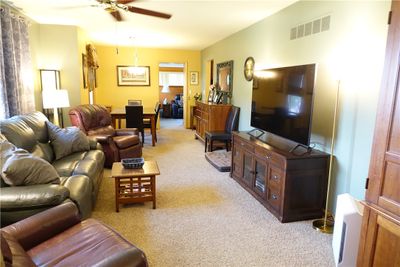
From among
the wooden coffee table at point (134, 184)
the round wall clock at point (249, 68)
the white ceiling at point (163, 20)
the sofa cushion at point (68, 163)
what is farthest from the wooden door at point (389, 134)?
the round wall clock at point (249, 68)

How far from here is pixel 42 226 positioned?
A: 1.63 m

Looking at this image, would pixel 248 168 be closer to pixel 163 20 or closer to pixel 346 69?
pixel 346 69

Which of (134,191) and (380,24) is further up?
(380,24)

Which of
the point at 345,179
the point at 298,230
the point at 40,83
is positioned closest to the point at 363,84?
the point at 345,179

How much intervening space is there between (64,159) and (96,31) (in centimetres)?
335

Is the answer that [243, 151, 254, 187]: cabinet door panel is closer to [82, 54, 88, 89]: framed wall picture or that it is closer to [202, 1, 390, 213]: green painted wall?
[202, 1, 390, 213]: green painted wall

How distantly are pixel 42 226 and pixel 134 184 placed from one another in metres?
1.51

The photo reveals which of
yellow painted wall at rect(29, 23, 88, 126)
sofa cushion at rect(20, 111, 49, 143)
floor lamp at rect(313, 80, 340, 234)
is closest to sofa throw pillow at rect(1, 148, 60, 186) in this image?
sofa cushion at rect(20, 111, 49, 143)

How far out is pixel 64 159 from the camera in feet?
10.7

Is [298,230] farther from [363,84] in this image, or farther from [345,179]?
[363,84]

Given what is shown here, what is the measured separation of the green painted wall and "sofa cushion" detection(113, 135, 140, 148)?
2846 millimetres

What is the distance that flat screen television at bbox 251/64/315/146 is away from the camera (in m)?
2.63

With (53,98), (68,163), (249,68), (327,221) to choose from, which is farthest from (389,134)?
(53,98)

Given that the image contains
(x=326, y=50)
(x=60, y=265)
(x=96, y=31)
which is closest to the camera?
(x=60, y=265)
